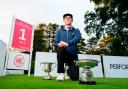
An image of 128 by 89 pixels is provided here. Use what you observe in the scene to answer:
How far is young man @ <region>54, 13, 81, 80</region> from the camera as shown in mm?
5613

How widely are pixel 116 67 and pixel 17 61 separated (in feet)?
13.5

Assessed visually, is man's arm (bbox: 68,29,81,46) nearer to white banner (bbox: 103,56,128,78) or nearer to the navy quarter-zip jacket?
the navy quarter-zip jacket

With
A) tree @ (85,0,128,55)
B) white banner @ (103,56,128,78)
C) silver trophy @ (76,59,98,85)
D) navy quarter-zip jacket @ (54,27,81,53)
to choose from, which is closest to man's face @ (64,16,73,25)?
navy quarter-zip jacket @ (54,27,81,53)

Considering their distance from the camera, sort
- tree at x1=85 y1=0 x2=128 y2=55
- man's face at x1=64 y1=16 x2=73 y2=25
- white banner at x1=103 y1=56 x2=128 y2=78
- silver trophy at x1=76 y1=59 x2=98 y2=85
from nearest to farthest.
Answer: silver trophy at x1=76 y1=59 x2=98 y2=85 < man's face at x1=64 y1=16 x2=73 y2=25 < white banner at x1=103 y1=56 x2=128 y2=78 < tree at x1=85 y1=0 x2=128 y2=55

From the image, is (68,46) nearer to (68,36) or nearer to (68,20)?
(68,36)

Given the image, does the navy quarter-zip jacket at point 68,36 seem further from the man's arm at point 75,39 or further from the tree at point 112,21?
the tree at point 112,21

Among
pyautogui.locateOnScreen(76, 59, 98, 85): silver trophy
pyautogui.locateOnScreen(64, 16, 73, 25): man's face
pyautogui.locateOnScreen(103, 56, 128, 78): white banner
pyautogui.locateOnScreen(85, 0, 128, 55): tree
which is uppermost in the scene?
pyautogui.locateOnScreen(85, 0, 128, 55): tree

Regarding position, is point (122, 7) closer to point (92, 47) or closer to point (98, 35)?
point (98, 35)

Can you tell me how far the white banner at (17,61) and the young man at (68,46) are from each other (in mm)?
6154

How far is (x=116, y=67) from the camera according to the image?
11.8 m

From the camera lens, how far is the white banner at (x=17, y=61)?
11778 mm

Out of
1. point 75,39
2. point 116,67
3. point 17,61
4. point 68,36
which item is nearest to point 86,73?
point 75,39

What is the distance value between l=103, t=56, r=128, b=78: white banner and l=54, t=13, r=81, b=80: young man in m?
6.00

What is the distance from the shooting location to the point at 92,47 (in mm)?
63750
